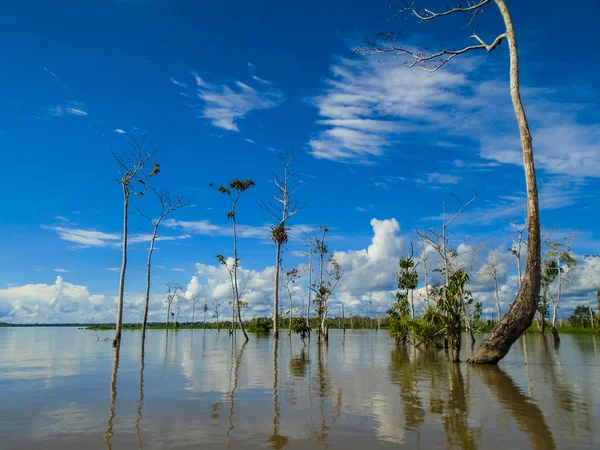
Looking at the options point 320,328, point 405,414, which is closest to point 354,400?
point 405,414

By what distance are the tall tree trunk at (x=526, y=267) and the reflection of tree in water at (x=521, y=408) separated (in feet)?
6.06

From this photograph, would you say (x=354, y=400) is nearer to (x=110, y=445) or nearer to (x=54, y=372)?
(x=110, y=445)

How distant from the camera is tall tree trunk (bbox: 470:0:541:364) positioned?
46.7ft

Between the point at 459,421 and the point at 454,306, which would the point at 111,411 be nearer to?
the point at 459,421

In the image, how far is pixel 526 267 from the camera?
14539mm

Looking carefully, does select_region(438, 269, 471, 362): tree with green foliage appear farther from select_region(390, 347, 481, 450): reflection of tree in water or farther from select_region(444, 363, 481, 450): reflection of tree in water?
select_region(444, 363, 481, 450): reflection of tree in water

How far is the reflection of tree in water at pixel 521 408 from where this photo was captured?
6121 millimetres

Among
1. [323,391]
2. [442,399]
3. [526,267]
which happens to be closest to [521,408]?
[442,399]

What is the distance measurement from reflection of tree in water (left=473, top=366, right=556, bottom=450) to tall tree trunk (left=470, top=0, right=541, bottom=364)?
1847mm

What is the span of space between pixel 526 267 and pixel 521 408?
7.45m

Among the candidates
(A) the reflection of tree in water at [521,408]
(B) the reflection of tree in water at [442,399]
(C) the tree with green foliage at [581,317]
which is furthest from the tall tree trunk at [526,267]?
(C) the tree with green foliage at [581,317]

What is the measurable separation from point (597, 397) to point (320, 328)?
27.4 meters

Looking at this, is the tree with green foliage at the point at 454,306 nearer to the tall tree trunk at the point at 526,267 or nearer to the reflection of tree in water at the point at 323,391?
the tall tree trunk at the point at 526,267

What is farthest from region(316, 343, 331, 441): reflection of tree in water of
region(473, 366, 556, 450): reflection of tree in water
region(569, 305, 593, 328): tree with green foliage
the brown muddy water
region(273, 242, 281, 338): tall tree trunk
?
region(569, 305, 593, 328): tree with green foliage
